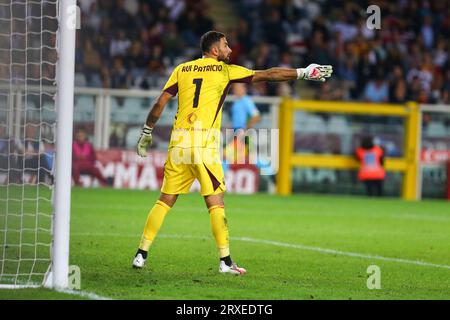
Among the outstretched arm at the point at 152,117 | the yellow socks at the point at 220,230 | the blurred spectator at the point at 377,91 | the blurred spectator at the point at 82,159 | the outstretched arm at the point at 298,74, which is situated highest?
the blurred spectator at the point at 377,91

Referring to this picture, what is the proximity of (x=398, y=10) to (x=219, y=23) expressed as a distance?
4788 mm

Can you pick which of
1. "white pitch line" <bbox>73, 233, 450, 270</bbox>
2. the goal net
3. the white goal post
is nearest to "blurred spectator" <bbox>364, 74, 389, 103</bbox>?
the white goal post

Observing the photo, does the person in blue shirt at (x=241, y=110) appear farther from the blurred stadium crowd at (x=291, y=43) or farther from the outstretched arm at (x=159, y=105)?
the outstretched arm at (x=159, y=105)

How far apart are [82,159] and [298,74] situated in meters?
11.9

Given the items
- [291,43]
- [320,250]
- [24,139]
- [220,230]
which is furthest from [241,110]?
[220,230]

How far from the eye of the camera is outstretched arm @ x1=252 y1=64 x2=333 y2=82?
845 cm

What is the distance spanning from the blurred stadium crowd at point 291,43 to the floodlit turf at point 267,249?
4.23m

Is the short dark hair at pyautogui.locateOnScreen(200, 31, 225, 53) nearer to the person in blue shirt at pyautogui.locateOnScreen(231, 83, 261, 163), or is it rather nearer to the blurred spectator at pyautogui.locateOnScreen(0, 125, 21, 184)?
the blurred spectator at pyautogui.locateOnScreen(0, 125, 21, 184)

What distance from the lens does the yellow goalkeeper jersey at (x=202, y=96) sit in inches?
343

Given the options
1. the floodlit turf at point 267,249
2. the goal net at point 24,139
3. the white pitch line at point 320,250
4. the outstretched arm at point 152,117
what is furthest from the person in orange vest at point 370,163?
the outstretched arm at point 152,117

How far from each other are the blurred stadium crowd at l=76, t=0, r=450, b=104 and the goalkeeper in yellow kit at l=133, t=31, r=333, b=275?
494 inches

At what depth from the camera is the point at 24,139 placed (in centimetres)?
1109

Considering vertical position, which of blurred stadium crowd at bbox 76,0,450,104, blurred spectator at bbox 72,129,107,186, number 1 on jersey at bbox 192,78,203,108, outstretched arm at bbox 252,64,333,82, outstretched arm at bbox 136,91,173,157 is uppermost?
blurred stadium crowd at bbox 76,0,450,104
